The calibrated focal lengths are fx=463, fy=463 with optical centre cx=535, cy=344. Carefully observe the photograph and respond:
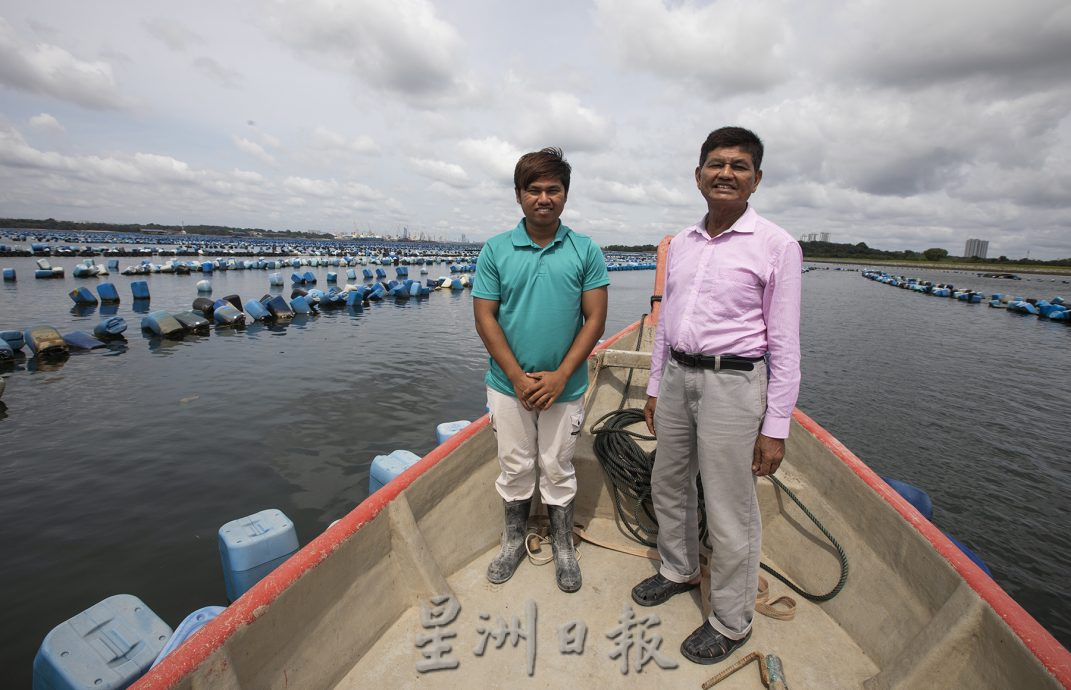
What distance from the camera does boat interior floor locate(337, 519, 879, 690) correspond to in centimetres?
239

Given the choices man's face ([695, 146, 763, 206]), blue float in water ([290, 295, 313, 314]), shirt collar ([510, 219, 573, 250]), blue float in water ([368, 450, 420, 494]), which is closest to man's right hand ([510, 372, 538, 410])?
shirt collar ([510, 219, 573, 250])

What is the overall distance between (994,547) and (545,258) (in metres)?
8.68

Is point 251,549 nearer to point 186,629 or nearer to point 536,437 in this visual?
point 186,629

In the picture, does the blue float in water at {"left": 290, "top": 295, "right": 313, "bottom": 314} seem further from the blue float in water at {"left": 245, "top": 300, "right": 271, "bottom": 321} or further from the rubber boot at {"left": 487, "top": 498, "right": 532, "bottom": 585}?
the rubber boot at {"left": 487, "top": 498, "right": 532, "bottom": 585}

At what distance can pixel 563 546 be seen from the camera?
3.09 meters

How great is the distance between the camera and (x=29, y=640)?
4.48m

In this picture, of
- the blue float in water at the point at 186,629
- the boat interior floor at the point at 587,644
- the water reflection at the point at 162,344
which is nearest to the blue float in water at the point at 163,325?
the water reflection at the point at 162,344

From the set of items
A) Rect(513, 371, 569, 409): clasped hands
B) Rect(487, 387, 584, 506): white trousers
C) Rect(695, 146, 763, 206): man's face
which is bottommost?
Rect(487, 387, 584, 506): white trousers

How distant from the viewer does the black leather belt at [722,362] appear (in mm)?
2281

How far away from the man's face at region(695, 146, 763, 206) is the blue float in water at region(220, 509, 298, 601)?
425 centimetres

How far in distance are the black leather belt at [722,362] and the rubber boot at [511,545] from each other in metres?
1.46

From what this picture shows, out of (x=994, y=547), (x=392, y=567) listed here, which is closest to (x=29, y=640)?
(x=392, y=567)

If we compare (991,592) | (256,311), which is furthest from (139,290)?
(991,592)

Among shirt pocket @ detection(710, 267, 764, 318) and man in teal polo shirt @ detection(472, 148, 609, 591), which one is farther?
man in teal polo shirt @ detection(472, 148, 609, 591)
